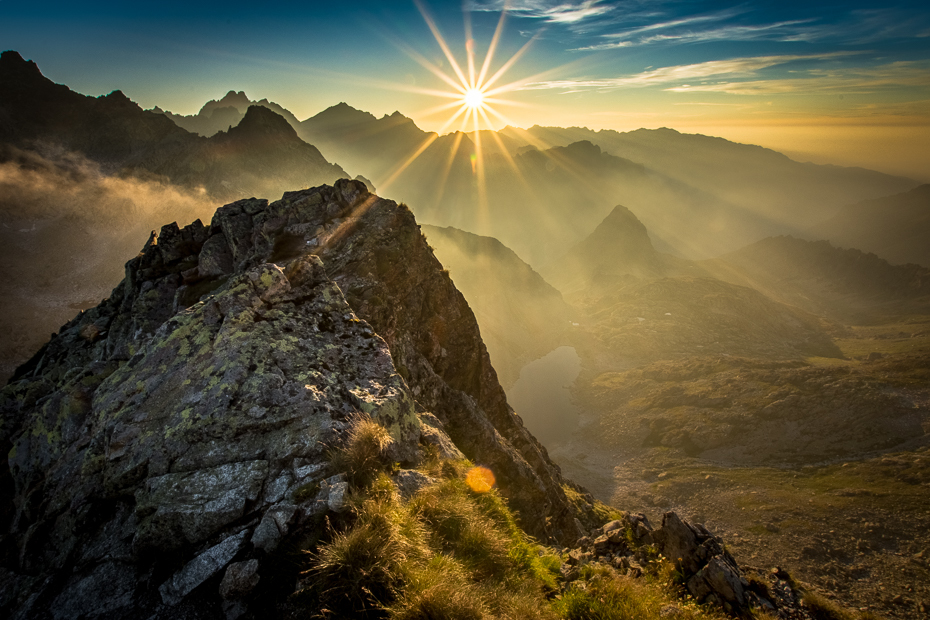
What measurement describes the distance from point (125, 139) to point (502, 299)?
115m

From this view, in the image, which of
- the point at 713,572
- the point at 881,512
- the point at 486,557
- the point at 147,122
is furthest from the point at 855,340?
the point at 147,122

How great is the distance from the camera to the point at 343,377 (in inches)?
363

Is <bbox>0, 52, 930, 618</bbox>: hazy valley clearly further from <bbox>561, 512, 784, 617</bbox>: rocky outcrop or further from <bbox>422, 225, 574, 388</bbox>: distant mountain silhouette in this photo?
<bbox>422, 225, 574, 388</bbox>: distant mountain silhouette

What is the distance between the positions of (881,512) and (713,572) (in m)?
68.7

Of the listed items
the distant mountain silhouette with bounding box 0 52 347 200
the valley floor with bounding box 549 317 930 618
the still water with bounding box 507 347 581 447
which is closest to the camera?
the valley floor with bounding box 549 317 930 618

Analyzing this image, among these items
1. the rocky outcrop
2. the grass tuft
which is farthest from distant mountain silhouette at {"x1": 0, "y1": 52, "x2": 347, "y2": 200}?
the rocky outcrop

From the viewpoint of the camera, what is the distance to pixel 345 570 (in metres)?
4.96

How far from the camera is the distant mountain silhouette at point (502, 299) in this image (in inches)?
4427

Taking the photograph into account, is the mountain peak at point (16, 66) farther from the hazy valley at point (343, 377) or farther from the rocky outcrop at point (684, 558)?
the rocky outcrop at point (684, 558)

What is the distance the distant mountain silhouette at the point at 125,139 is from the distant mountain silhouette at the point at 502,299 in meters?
52.4

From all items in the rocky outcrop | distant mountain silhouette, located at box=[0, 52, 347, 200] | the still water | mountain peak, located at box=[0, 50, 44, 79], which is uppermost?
mountain peak, located at box=[0, 50, 44, 79]

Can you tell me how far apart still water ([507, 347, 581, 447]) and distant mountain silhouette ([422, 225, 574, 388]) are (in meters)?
3.74

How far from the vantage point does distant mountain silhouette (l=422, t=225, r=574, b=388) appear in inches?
4427

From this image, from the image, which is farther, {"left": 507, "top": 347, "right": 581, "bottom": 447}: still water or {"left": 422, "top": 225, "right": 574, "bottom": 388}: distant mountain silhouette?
{"left": 422, "top": 225, "right": 574, "bottom": 388}: distant mountain silhouette
